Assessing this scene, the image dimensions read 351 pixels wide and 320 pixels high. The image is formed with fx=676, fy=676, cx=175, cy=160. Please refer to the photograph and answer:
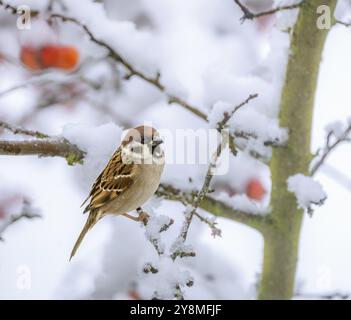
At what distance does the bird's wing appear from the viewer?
2809 millimetres

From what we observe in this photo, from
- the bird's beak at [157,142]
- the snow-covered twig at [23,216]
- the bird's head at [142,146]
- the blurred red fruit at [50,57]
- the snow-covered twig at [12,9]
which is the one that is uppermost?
the blurred red fruit at [50,57]

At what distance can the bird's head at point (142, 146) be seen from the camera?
8.25ft

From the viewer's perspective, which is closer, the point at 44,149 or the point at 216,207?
the point at 44,149

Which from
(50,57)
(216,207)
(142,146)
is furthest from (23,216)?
(50,57)

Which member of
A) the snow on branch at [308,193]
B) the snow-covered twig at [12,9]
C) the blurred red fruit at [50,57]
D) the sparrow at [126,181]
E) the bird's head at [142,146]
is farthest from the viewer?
the blurred red fruit at [50,57]

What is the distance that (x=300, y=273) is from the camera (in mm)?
4910

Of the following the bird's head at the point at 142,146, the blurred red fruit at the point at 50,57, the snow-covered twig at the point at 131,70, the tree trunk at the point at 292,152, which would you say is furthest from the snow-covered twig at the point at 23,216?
the blurred red fruit at the point at 50,57

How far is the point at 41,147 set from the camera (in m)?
2.67

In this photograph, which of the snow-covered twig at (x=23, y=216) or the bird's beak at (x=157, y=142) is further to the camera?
the snow-covered twig at (x=23, y=216)

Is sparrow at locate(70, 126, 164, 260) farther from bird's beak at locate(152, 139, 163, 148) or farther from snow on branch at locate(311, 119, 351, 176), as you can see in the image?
snow on branch at locate(311, 119, 351, 176)

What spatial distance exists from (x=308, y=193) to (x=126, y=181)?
0.81 metres

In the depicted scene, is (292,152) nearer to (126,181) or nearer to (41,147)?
(126,181)

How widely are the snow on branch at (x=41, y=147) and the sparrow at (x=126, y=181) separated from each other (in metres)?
0.15

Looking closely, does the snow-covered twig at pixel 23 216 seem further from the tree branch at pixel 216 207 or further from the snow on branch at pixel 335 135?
the snow on branch at pixel 335 135
